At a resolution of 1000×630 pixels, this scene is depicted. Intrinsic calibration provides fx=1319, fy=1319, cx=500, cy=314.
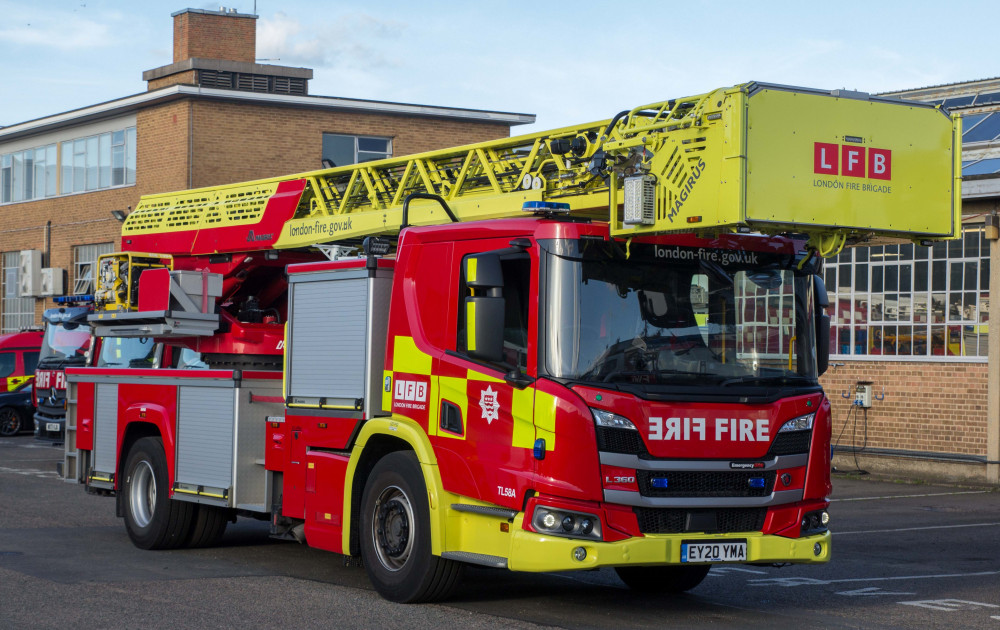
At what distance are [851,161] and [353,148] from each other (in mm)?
30683

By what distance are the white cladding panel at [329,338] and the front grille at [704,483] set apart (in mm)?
2461

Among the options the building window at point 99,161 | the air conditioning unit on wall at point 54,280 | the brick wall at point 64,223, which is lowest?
the air conditioning unit on wall at point 54,280

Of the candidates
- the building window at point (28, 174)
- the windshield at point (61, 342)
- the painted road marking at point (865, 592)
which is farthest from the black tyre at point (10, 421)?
the painted road marking at point (865, 592)

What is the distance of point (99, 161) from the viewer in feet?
128

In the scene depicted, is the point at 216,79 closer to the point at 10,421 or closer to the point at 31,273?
the point at 31,273

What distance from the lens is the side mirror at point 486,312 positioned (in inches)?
328

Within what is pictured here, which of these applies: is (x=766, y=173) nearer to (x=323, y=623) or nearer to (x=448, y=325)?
(x=448, y=325)

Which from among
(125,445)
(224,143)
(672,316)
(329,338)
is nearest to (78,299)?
(125,445)

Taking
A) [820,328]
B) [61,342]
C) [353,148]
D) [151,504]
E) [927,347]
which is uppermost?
[353,148]

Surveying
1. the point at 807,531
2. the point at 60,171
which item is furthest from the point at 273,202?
the point at 60,171

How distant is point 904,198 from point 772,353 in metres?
1.29

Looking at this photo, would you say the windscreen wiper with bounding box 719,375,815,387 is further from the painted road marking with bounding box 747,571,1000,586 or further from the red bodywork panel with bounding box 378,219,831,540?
the painted road marking with bounding box 747,571,1000,586

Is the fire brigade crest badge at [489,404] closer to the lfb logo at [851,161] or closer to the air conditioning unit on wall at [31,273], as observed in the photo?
the lfb logo at [851,161]

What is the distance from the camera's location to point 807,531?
869cm
